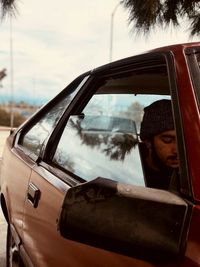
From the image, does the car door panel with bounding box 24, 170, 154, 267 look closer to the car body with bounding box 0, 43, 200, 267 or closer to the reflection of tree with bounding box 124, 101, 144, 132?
the car body with bounding box 0, 43, 200, 267

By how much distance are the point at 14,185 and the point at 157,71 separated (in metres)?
1.41

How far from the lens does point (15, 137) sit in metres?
3.84

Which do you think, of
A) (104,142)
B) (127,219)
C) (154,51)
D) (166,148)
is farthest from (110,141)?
(127,219)

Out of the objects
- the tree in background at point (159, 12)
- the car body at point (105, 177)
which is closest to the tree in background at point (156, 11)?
the tree in background at point (159, 12)

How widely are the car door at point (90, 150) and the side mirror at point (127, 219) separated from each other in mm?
246

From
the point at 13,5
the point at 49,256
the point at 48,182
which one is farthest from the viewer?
the point at 13,5

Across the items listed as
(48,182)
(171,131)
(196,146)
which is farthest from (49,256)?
(196,146)

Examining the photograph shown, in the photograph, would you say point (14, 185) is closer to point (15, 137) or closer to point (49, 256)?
point (15, 137)

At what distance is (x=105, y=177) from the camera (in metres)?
2.04

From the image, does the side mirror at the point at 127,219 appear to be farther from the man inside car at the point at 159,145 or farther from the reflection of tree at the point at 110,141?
the reflection of tree at the point at 110,141

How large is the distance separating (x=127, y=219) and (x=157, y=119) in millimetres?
738

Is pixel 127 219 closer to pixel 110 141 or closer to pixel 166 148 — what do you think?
pixel 166 148

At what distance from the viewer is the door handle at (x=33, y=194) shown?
2.46 m

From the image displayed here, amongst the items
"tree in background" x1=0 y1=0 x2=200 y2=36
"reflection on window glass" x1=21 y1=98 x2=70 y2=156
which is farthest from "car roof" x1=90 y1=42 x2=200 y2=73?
"tree in background" x1=0 y1=0 x2=200 y2=36
